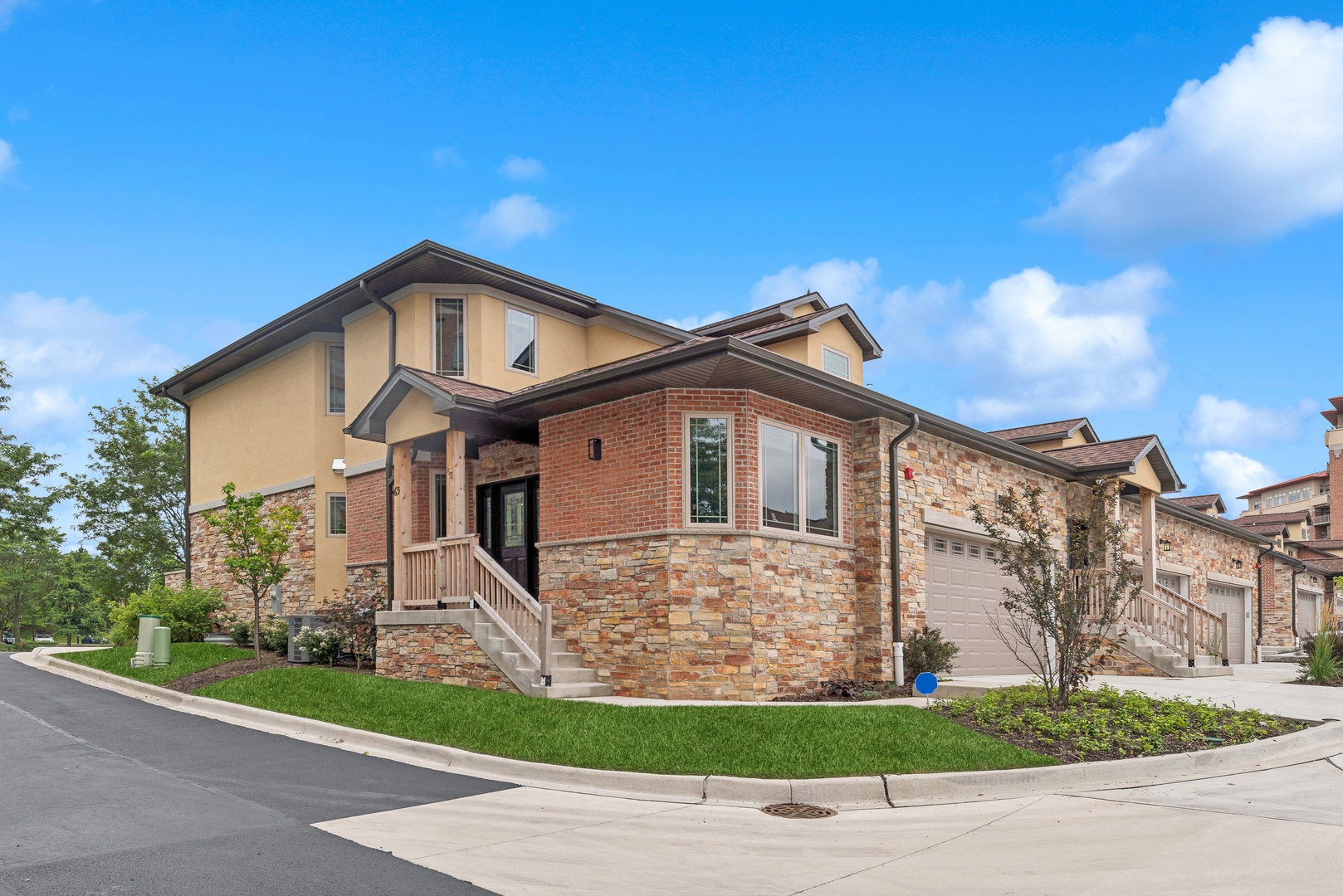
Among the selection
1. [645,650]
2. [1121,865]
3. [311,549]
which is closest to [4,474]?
[311,549]

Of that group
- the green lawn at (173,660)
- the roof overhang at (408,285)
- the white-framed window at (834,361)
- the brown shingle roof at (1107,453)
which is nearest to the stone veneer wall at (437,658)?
the green lawn at (173,660)

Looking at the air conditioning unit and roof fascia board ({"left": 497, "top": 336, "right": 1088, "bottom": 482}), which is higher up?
roof fascia board ({"left": 497, "top": 336, "right": 1088, "bottom": 482})

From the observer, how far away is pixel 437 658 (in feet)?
46.7

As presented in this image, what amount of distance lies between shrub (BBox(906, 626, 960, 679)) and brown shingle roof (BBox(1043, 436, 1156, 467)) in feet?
21.3

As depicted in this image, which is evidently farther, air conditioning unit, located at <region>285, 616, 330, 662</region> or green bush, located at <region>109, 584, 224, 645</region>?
green bush, located at <region>109, 584, 224, 645</region>

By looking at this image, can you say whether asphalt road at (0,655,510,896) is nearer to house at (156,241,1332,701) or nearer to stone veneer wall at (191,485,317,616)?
house at (156,241,1332,701)

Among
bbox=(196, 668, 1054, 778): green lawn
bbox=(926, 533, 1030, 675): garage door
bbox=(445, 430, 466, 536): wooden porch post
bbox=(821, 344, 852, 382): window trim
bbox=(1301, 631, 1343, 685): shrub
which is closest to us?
bbox=(196, 668, 1054, 778): green lawn

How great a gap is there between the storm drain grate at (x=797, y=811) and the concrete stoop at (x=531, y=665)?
5005 millimetres

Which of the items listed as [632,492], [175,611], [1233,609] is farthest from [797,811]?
[1233,609]

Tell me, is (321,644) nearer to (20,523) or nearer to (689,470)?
(689,470)

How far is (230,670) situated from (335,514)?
5.71m

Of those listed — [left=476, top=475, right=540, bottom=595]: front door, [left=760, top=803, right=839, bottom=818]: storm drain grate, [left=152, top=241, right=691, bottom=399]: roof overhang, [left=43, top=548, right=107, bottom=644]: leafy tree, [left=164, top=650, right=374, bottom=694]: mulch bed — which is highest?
[left=152, top=241, right=691, bottom=399]: roof overhang

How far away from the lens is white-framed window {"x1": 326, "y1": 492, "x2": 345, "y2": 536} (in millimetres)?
21109

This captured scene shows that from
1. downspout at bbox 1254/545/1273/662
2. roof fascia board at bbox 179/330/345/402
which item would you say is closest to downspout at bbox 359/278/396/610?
roof fascia board at bbox 179/330/345/402
